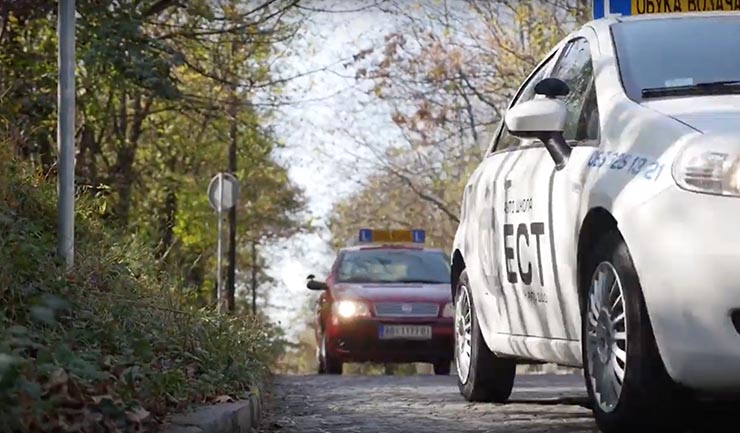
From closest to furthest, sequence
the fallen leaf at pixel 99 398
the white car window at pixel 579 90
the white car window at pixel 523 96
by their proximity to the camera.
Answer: the fallen leaf at pixel 99 398 → the white car window at pixel 579 90 → the white car window at pixel 523 96

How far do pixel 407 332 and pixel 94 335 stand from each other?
938 cm

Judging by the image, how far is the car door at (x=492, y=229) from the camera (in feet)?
24.9

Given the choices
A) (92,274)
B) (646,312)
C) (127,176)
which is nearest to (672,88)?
(646,312)

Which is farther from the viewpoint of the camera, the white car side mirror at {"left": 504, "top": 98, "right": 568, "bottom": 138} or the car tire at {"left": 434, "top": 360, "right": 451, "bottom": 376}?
the car tire at {"left": 434, "top": 360, "right": 451, "bottom": 376}

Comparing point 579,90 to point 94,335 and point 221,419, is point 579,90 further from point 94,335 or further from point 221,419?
point 94,335

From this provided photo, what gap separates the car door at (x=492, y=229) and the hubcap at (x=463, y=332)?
42 centimetres

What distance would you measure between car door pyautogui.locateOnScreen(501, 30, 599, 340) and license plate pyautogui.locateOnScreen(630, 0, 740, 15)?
3772 mm

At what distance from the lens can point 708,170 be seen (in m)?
5.27

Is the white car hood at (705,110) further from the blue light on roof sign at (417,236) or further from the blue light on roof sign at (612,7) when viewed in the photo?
the blue light on roof sign at (417,236)

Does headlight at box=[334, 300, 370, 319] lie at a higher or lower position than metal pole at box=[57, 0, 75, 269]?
lower

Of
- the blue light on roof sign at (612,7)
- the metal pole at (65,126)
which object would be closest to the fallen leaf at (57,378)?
the metal pole at (65,126)

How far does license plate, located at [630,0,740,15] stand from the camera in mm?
11000

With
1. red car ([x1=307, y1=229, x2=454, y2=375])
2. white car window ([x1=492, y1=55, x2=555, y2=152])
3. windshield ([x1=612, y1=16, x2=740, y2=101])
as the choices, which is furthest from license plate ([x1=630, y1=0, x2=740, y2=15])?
red car ([x1=307, y1=229, x2=454, y2=375])

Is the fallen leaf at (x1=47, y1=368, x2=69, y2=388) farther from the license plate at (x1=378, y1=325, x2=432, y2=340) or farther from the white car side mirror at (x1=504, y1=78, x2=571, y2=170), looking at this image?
the license plate at (x1=378, y1=325, x2=432, y2=340)
